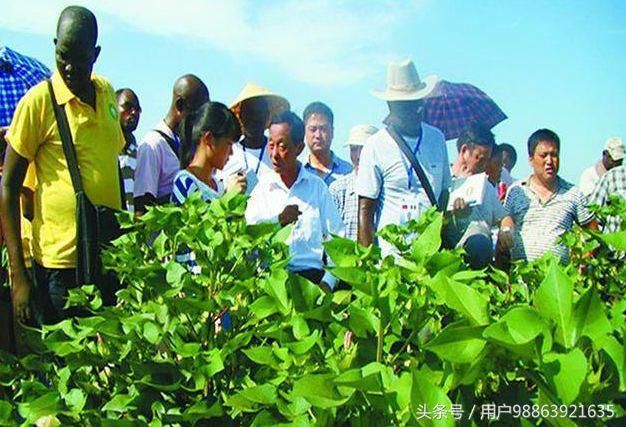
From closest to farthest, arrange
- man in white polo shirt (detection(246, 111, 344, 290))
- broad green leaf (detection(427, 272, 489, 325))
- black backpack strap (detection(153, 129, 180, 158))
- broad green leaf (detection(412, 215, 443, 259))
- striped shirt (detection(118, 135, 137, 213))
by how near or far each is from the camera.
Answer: broad green leaf (detection(427, 272, 489, 325)), broad green leaf (detection(412, 215, 443, 259)), man in white polo shirt (detection(246, 111, 344, 290)), black backpack strap (detection(153, 129, 180, 158)), striped shirt (detection(118, 135, 137, 213))

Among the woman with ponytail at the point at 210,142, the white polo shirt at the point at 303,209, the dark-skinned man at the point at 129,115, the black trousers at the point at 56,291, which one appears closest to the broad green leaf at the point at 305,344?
the black trousers at the point at 56,291

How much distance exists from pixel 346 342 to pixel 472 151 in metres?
3.97

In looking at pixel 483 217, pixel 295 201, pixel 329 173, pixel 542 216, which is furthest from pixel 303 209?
pixel 542 216

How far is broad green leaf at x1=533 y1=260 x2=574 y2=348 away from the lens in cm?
106

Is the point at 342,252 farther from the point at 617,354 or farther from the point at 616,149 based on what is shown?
the point at 616,149

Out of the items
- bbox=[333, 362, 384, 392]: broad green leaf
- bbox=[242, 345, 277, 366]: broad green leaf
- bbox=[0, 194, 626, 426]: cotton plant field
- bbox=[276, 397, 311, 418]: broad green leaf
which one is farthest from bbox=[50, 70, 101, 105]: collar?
bbox=[333, 362, 384, 392]: broad green leaf

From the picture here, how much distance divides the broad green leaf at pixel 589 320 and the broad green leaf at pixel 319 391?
0.33 m

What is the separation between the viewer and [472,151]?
17.1 feet

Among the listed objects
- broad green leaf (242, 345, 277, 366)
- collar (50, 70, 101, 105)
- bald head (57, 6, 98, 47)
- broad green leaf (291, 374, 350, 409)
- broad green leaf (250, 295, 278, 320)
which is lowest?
broad green leaf (242, 345, 277, 366)

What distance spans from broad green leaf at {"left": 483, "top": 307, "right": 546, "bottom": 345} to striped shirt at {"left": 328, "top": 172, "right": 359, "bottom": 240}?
4.27 metres

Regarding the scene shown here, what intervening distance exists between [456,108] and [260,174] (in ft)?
11.1

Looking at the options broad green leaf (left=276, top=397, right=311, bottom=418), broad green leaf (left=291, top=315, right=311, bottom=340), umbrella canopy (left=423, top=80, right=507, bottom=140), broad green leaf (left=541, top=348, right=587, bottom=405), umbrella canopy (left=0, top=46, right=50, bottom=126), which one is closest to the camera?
broad green leaf (left=541, top=348, right=587, bottom=405)

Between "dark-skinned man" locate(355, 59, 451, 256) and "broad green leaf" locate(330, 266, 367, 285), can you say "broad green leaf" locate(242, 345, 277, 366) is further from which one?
"dark-skinned man" locate(355, 59, 451, 256)

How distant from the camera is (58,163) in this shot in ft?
10.2
